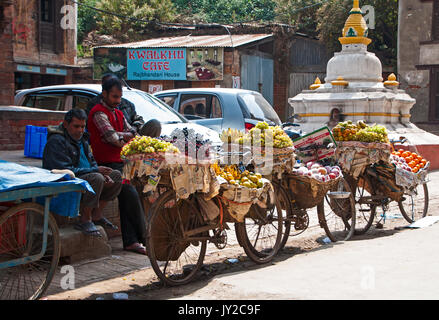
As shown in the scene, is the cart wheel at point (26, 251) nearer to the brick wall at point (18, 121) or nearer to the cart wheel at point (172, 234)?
the cart wheel at point (172, 234)

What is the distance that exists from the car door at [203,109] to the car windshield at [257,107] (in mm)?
514

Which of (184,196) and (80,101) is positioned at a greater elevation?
(80,101)

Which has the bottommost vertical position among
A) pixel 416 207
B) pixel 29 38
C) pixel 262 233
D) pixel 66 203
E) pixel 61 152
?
pixel 416 207

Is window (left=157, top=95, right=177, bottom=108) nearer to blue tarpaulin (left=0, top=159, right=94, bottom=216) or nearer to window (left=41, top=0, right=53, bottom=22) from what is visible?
blue tarpaulin (left=0, top=159, right=94, bottom=216)

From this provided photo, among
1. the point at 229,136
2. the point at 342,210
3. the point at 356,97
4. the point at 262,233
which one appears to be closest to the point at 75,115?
the point at 229,136

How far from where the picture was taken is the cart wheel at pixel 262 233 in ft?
18.3

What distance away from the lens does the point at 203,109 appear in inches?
424

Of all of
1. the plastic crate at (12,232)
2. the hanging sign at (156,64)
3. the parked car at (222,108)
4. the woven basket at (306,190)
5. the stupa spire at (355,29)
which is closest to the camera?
the plastic crate at (12,232)

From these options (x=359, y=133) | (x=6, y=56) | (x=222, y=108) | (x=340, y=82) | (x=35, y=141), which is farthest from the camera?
(x=340, y=82)

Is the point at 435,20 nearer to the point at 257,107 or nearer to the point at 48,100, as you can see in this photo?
the point at 257,107

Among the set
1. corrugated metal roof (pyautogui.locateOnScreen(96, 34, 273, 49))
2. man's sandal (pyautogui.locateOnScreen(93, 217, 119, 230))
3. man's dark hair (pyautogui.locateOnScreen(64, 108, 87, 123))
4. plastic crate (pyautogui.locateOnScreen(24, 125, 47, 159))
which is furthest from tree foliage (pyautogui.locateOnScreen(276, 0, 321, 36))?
man's dark hair (pyautogui.locateOnScreen(64, 108, 87, 123))

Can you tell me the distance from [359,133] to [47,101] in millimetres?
5015

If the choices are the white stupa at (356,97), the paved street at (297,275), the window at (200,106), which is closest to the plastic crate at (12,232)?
the paved street at (297,275)

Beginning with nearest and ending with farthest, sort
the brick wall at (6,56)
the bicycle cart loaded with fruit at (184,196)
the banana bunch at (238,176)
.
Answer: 1. the bicycle cart loaded with fruit at (184,196)
2. the banana bunch at (238,176)
3. the brick wall at (6,56)
